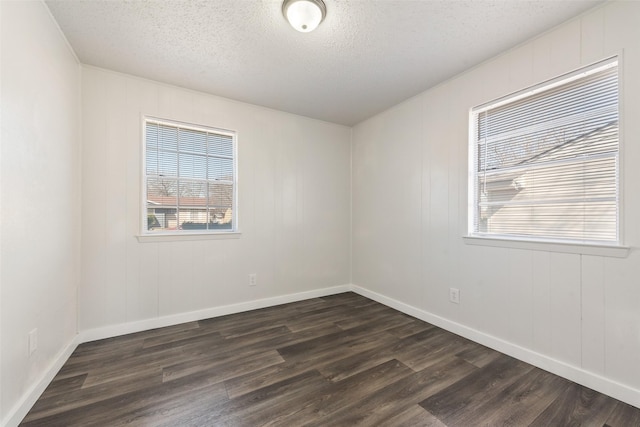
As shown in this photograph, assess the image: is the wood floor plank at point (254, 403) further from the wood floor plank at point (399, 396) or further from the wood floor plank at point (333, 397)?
the wood floor plank at point (399, 396)

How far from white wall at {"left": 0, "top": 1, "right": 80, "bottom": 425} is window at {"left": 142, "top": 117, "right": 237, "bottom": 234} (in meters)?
0.60

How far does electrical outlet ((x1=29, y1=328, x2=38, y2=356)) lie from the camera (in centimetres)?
161

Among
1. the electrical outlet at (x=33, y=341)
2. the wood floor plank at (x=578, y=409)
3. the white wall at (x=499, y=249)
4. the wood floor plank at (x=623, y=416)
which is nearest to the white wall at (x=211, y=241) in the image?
the white wall at (x=499, y=249)

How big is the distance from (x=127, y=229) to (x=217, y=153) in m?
1.20

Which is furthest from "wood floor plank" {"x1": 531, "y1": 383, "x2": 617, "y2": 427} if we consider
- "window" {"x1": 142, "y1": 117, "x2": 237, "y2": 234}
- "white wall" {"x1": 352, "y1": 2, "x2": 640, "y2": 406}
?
"window" {"x1": 142, "y1": 117, "x2": 237, "y2": 234}

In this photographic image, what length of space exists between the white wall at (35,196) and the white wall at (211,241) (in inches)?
8.2

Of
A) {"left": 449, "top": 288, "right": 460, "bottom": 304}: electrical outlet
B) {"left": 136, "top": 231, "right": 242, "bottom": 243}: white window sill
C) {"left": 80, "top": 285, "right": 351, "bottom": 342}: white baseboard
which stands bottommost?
{"left": 80, "top": 285, "right": 351, "bottom": 342}: white baseboard

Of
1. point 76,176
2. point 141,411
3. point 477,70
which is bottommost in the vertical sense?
point 141,411

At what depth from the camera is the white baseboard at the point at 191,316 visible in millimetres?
2488

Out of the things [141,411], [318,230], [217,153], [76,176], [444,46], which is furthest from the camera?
[318,230]

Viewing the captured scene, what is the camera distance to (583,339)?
72.8 inches

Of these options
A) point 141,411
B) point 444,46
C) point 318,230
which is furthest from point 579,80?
point 141,411

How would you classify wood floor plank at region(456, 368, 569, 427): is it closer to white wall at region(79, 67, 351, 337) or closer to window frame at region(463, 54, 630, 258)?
window frame at region(463, 54, 630, 258)

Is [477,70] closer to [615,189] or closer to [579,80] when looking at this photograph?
[579,80]
